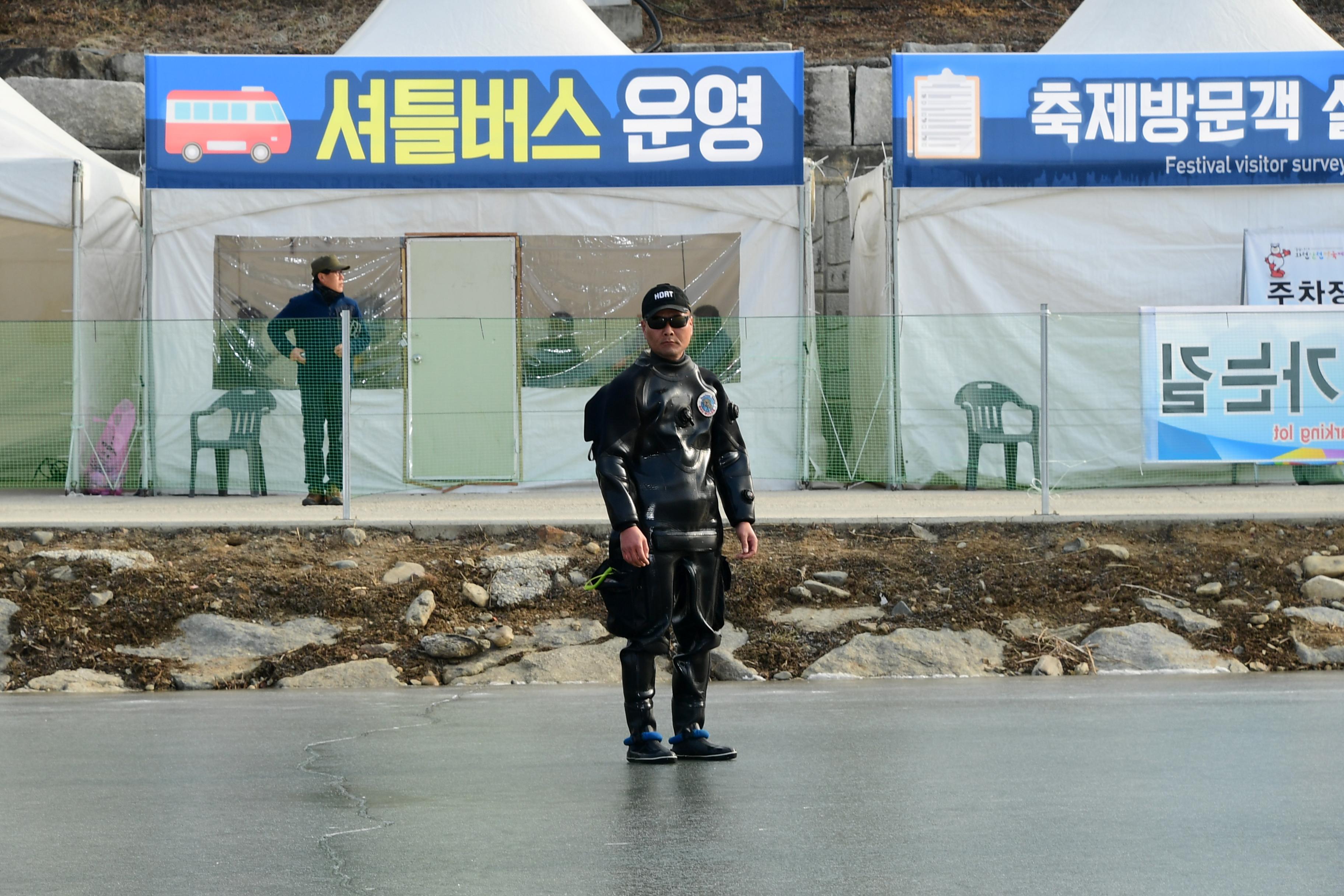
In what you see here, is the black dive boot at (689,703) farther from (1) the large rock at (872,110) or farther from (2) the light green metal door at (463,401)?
(1) the large rock at (872,110)

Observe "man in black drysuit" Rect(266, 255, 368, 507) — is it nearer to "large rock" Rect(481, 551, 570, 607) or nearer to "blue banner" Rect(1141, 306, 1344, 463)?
"large rock" Rect(481, 551, 570, 607)

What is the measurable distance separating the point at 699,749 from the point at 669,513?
907 mm

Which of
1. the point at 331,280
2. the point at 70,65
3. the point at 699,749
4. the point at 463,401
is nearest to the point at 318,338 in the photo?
the point at 331,280

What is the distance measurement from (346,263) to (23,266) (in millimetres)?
3846

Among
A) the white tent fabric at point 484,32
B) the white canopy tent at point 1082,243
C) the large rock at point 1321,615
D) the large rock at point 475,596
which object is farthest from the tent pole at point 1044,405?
the white tent fabric at point 484,32

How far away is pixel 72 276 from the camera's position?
1590 cm

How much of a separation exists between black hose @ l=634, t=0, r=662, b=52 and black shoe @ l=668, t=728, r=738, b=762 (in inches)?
843

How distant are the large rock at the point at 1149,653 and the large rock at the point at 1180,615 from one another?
0.54ft

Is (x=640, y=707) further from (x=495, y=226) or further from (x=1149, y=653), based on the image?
(x=495, y=226)

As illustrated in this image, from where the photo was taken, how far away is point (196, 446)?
14.3 meters

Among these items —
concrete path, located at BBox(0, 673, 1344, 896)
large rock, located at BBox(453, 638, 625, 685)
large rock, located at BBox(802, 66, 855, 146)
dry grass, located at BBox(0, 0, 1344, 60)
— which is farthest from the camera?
dry grass, located at BBox(0, 0, 1344, 60)

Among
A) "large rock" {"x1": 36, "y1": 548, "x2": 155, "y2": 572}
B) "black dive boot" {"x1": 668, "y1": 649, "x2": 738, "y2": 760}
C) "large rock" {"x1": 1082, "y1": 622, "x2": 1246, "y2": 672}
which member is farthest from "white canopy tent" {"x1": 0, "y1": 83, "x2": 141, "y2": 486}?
"black dive boot" {"x1": 668, "y1": 649, "x2": 738, "y2": 760}

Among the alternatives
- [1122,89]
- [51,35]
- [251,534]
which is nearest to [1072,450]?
[1122,89]

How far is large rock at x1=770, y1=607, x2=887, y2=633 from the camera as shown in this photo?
1017cm
